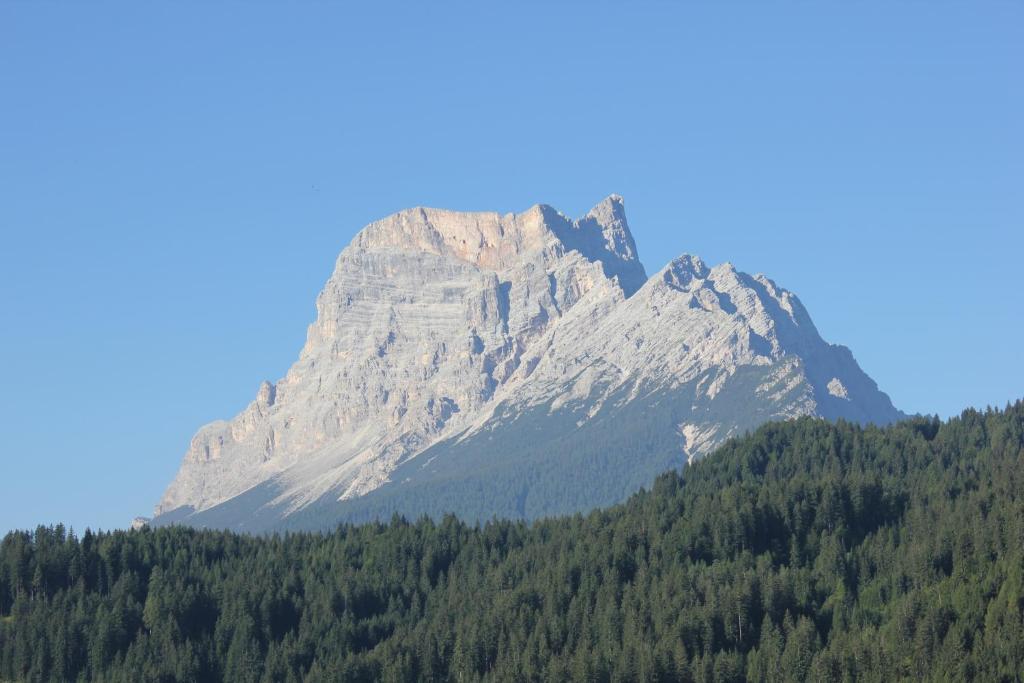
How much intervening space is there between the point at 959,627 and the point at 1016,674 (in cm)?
1363

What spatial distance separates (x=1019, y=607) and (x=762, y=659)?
26235mm

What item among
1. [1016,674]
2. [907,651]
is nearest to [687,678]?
[907,651]

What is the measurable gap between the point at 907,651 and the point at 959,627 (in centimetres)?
650

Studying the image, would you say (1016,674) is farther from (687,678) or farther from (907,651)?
(687,678)

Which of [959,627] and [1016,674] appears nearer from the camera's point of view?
[1016,674]

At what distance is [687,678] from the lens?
199250 mm

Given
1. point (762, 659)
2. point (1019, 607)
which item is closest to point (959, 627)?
point (1019, 607)

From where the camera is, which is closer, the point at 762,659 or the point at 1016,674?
the point at 1016,674

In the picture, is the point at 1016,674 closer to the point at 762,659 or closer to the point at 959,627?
the point at 959,627

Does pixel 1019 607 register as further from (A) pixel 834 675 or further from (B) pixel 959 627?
(A) pixel 834 675

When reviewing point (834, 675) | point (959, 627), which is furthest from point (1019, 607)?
point (834, 675)

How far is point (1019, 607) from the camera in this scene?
190 metres

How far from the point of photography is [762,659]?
19888 centimetres

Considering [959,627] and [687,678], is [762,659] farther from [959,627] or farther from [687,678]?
[959,627]
